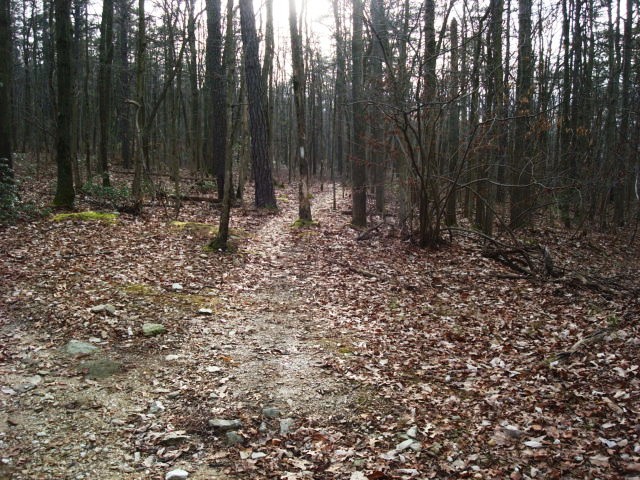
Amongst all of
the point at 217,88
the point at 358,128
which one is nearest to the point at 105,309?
the point at 358,128

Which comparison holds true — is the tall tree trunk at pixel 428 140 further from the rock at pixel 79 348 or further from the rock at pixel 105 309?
the rock at pixel 79 348

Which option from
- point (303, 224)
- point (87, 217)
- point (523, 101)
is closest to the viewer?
point (523, 101)

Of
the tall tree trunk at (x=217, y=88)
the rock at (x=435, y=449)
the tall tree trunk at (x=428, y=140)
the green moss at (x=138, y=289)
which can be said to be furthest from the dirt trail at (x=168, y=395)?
the tall tree trunk at (x=217, y=88)

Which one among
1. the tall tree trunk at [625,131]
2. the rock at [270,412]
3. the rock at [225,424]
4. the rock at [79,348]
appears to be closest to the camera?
the rock at [225,424]

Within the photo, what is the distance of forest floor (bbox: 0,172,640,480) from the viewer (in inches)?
146

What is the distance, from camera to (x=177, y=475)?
3.52m

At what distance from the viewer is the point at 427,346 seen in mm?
5977

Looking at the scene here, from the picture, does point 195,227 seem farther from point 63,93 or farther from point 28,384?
point 28,384

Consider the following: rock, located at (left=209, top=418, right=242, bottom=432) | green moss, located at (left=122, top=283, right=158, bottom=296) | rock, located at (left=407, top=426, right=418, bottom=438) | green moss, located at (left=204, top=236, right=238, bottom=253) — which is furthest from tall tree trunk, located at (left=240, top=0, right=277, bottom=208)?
rock, located at (left=407, top=426, right=418, bottom=438)

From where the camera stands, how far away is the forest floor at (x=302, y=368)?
372 cm

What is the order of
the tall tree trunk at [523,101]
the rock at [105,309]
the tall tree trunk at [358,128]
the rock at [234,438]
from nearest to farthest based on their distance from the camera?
the rock at [234,438]
the rock at [105,309]
the tall tree trunk at [523,101]
the tall tree trunk at [358,128]

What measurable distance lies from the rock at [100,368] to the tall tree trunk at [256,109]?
31.8 feet

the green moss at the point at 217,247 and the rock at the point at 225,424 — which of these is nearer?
the rock at the point at 225,424

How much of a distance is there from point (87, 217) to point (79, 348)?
6.56m
